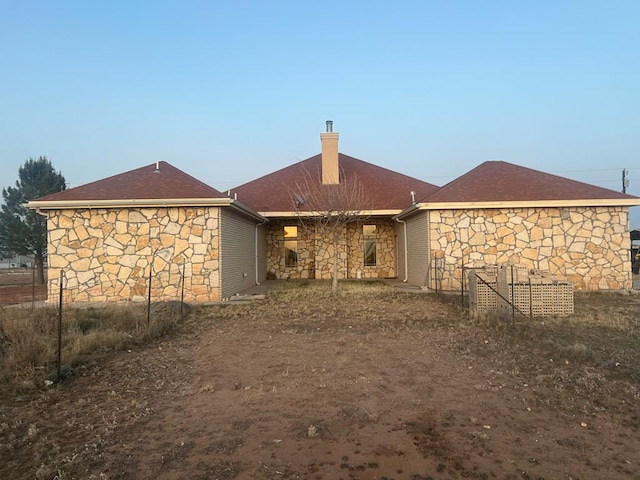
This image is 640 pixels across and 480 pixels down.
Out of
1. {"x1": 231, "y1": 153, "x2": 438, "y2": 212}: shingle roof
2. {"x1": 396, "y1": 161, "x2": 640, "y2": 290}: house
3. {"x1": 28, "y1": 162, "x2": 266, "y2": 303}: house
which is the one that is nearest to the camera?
{"x1": 28, "y1": 162, "x2": 266, "y2": 303}: house

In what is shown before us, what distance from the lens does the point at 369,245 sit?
2075cm

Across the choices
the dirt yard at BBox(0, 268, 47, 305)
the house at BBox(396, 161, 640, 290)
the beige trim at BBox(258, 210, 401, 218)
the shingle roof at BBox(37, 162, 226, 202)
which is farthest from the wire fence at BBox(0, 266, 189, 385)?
the house at BBox(396, 161, 640, 290)

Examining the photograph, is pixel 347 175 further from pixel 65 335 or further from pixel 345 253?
pixel 65 335

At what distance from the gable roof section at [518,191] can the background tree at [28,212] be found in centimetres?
2250

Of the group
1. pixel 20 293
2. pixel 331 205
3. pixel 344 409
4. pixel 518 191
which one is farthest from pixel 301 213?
pixel 344 409

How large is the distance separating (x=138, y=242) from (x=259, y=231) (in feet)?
22.3

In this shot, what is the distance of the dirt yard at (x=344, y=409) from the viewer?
327cm

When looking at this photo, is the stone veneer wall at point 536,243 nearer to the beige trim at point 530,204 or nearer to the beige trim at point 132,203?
the beige trim at point 530,204

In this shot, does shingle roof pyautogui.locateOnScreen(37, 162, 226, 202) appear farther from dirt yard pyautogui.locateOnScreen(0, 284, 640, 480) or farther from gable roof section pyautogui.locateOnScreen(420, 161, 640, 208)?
gable roof section pyautogui.locateOnScreen(420, 161, 640, 208)

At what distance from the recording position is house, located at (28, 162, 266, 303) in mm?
12516

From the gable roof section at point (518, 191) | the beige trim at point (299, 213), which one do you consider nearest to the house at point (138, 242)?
the beige trim at point (299, 213)

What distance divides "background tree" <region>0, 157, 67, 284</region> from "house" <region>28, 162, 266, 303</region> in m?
14.2

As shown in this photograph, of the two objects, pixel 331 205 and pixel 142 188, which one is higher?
pixel 142 188

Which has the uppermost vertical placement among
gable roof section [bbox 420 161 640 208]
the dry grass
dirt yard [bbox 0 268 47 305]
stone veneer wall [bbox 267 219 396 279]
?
gable roof section [bbox 420 161 640 208]
